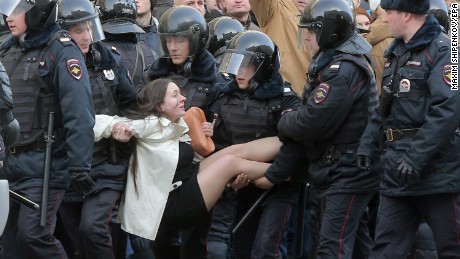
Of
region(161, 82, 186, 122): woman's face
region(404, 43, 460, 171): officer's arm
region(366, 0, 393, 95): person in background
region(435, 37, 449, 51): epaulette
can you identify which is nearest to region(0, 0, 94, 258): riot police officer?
region(161, 82, 186, 122): woman's face

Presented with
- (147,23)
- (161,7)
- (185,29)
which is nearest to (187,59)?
(185,29)

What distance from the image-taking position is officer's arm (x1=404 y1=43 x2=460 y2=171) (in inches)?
282

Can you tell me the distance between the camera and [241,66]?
8.57 m

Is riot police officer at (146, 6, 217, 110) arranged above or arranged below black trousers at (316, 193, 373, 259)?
above

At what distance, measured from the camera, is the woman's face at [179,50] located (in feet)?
28.7

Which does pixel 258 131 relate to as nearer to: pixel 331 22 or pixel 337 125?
pixel 337 125

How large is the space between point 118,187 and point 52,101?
2.53 ft

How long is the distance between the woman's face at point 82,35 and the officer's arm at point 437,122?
2530 mm

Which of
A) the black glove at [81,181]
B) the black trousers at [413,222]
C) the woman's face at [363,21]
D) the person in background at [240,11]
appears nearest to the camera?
the black trousers at [413,222]

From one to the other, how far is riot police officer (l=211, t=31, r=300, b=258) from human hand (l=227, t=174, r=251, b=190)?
0.20 m

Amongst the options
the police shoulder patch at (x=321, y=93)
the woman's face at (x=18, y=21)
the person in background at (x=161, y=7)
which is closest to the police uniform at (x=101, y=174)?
the woman's face at (x=18, y=21)

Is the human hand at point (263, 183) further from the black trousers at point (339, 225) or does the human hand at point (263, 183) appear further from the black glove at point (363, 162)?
the black glove at point (363, 162)

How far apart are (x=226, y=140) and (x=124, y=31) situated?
1355mm

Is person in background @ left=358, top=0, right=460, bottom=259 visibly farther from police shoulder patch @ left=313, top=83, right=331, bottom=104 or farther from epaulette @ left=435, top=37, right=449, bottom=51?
police shoulder patch @ left=313, top=83, right=331, bottom=104
